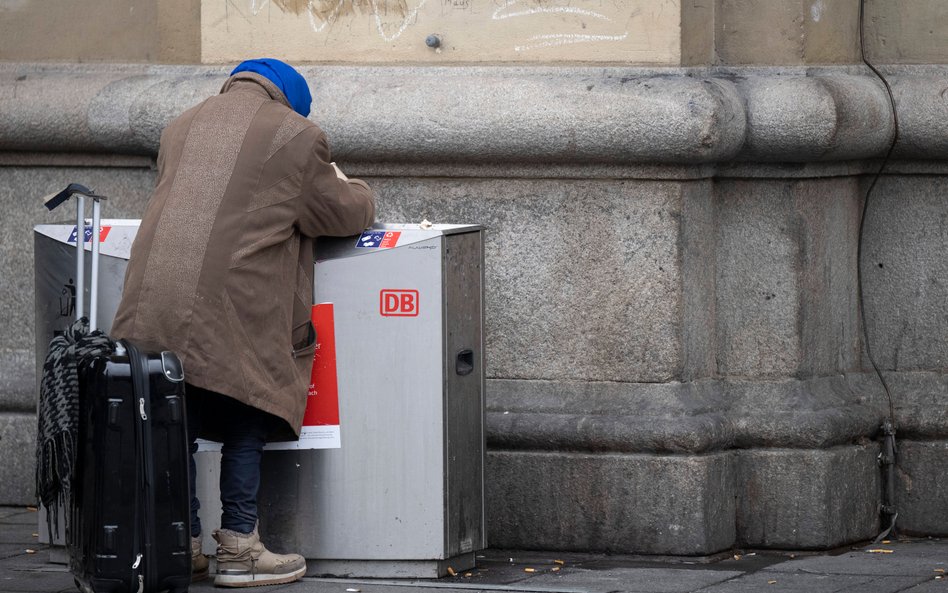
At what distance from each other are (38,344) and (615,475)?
80.9 inches

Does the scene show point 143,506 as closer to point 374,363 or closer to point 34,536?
point 374,363

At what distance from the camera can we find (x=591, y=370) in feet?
19.4

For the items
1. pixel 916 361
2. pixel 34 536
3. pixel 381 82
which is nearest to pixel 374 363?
pixel 381 82

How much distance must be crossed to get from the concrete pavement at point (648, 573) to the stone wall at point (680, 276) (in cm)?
11

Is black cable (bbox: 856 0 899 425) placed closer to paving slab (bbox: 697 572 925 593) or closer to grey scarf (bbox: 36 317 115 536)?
paving slab (bbox: 697 572 925 593)

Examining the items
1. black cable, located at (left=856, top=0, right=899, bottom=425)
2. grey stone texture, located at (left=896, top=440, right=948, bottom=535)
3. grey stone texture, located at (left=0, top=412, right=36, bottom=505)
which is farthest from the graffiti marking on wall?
grey stone texture, located at (left=0, top=412, right=36, bottom=505)

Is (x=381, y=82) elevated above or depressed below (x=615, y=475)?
above

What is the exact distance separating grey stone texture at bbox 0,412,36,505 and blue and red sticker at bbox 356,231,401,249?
83.1 inches

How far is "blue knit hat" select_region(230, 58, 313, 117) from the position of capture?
5.14 metres

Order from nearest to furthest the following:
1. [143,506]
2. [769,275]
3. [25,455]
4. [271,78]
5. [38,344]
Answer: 1. [143,506]
2. [271,78]
3. [38,344]
4. [769,275]
5. [25,455]

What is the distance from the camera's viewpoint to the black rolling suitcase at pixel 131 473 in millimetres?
4570

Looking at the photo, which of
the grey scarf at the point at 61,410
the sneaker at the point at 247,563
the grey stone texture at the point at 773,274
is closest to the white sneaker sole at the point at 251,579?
the sneaker at the point at 247,563

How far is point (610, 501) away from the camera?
577 cm

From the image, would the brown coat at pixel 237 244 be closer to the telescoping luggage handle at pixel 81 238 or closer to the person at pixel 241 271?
the person at pixel 241 271
